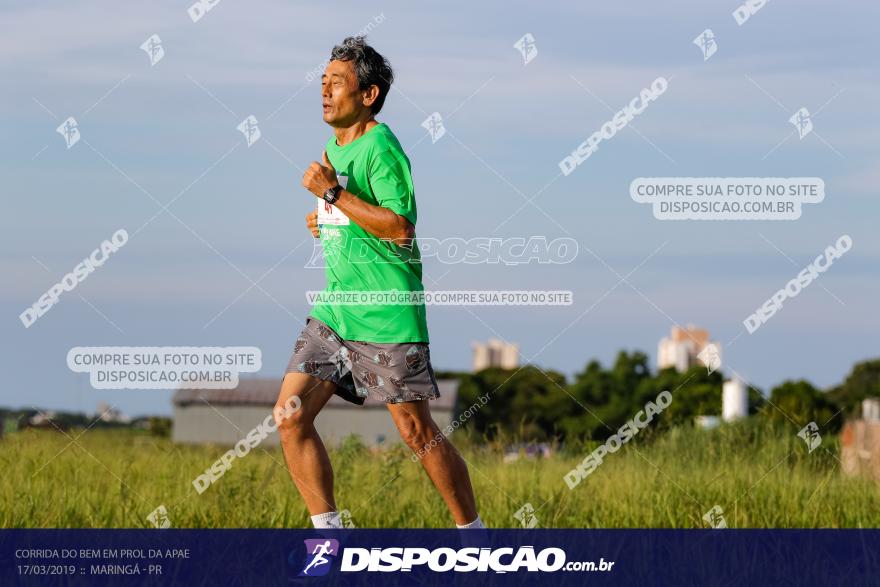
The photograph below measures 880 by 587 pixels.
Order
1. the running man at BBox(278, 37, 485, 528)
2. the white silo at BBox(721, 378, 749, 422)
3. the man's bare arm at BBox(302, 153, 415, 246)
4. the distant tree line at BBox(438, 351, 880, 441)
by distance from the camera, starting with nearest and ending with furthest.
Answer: the man's bare arm at BBox(302, 153, 415, 246) → the running man at BBox(278, 37, 485, 528) → the white silo at BBox(721, 378, 749, 422) → the distant tree line at BBox(438, 351, 880, 441)

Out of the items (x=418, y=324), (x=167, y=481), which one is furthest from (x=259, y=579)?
(x=167, y=481)

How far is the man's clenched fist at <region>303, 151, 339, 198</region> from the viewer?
565cm

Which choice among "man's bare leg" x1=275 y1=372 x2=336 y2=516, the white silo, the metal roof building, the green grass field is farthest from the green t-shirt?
the metal roof building

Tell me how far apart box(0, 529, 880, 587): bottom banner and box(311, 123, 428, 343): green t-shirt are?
987 mm

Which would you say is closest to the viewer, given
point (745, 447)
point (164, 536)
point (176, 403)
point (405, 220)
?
point (405, 220)

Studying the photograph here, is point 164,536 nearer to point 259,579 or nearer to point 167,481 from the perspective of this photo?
point 259,579

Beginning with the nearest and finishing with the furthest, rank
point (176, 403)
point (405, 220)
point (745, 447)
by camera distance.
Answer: point (405, 220), point (745, 447), point (176, 403)

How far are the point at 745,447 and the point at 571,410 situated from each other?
39.0 metres

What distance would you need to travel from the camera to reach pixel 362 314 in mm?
5793

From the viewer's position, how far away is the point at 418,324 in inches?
227

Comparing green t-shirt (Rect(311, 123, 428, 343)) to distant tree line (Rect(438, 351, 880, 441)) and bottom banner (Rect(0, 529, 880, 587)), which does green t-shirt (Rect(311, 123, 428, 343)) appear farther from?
distant tree line (Rect(438, 351, 880, 441))

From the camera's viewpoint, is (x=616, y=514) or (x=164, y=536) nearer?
(x=164, y=536)

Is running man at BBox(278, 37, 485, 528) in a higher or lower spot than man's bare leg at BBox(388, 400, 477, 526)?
higher

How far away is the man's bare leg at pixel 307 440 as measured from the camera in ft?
19.1
